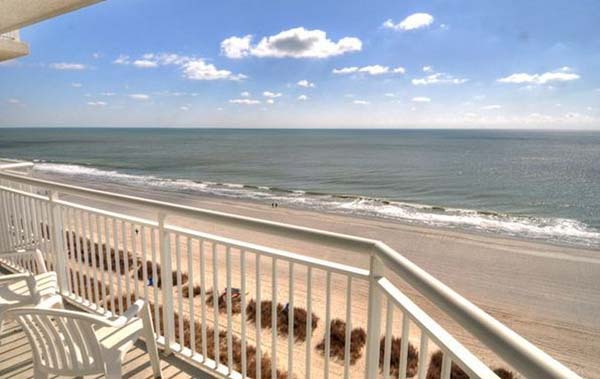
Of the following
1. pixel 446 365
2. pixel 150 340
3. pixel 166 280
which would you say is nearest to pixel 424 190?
pixel 166 280

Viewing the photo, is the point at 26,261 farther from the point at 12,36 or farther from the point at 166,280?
the point at 12,36

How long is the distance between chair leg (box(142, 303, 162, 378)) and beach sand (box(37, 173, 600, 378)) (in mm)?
1819

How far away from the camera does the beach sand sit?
5594 millimetres

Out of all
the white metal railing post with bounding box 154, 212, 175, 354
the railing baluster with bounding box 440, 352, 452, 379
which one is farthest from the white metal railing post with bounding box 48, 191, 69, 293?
the railing baluster with bounding box 440, 352, 452, 379

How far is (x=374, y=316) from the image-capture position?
135 centimetres

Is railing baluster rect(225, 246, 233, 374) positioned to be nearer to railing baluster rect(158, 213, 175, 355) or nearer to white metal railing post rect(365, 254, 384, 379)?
railing baluster rect(158, 213, 175, 355)

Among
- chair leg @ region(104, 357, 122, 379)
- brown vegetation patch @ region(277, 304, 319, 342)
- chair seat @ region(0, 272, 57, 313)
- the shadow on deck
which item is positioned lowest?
brown vegetation patch @ region(277, 304, 319, 342)

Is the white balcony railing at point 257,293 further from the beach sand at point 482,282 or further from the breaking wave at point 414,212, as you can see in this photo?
the breaking wave at point 414,212

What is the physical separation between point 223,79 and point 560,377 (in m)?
69.2

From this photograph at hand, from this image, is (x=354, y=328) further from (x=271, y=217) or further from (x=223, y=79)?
(x=223, y=79)

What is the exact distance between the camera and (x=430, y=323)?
3.16ft

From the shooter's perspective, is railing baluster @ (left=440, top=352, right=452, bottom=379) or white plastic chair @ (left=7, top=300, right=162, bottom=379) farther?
white plastic chair @ (left=7, top=300, right=162, bottom=379)

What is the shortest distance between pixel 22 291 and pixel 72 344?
0.99m

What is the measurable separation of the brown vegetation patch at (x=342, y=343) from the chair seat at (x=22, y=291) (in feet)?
10.0
